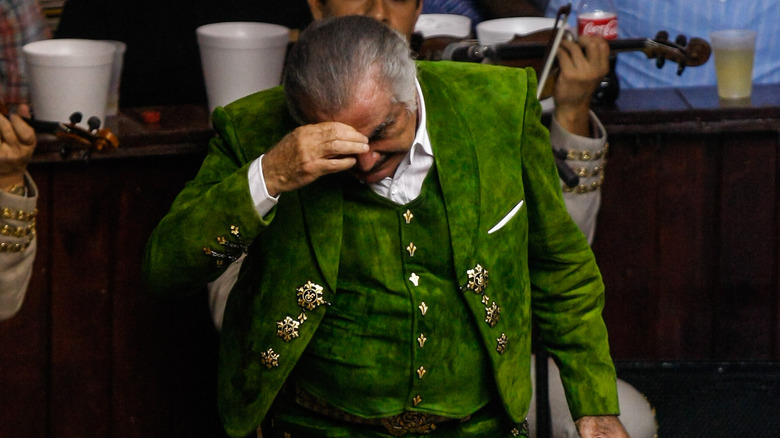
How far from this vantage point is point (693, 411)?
2.72 m

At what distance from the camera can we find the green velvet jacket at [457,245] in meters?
2.21

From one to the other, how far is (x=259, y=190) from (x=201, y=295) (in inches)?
49.5

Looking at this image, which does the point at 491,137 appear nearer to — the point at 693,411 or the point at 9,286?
the point at 693,411

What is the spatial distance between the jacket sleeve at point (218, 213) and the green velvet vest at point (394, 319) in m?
0.20

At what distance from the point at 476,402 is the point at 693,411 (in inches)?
24.0

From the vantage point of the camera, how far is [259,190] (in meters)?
2.07

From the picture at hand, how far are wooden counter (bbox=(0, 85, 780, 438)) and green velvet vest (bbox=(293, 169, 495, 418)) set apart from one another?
1.02 metres

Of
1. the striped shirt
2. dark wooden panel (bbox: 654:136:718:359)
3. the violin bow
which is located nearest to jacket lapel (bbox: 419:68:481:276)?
the violin bow

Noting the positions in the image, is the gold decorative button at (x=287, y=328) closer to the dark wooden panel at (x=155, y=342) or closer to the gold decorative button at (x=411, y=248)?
the gold decorative button at (x=411, y=248)

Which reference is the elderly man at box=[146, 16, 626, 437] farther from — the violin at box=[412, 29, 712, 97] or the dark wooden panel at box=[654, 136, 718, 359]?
the dark wooden panel at box=[654, 136, 718, 359]

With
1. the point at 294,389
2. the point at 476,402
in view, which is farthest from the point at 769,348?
the point at 294,389

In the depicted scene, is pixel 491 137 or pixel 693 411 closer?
pixel 491 137

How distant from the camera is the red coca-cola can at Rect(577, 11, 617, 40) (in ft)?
10.2

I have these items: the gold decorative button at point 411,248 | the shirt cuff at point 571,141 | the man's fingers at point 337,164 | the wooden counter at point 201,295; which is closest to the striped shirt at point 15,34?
the wooden counter at point 201,295
